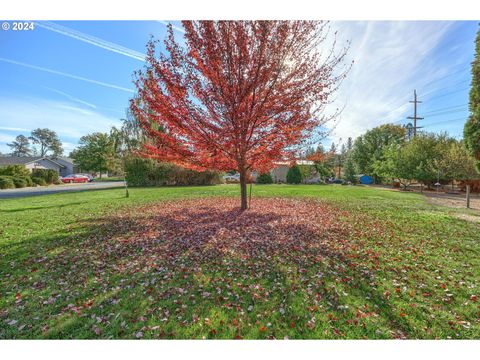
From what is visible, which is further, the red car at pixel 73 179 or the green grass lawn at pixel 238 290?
the red car at pixel 73 179

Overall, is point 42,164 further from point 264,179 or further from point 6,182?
point 264,179

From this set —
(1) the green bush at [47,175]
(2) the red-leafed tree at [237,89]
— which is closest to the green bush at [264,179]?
(2) the red-leafed tree at [237,89]

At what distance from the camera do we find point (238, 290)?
3357 mm

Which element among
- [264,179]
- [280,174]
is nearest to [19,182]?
[264,179]

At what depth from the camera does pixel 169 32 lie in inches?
261

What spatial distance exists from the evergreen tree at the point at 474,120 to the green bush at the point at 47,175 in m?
38.6

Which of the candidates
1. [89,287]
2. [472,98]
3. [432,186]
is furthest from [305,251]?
[432,186]

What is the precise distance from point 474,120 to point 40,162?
5341 centimetres

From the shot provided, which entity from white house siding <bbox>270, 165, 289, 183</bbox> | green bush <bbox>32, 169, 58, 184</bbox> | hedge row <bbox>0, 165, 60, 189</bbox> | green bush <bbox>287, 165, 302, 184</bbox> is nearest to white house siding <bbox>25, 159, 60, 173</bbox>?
green bush <bbox>32, 169, 58, 184</bbox>

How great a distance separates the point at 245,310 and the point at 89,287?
2.48 metres

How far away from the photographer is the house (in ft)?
108

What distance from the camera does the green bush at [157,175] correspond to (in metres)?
22.6

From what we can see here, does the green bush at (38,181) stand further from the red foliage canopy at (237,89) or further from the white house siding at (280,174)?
the white house siding at (280,174)

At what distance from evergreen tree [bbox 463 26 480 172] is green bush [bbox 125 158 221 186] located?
20.6 m
